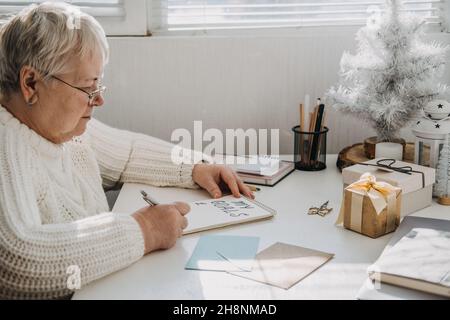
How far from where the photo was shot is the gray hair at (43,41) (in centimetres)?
115

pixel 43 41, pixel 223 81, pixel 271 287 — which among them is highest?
pixel 43 41

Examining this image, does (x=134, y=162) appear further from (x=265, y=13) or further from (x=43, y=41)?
(x=265, y=13)

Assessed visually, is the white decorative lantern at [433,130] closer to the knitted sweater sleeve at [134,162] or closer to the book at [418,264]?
the book at [418,264]

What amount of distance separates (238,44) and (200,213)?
790 millimetres

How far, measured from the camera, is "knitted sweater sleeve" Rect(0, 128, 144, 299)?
0.99m

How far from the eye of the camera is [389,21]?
163 cm

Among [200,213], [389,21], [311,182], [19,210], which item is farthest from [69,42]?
[389,21]

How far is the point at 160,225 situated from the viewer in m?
1.15

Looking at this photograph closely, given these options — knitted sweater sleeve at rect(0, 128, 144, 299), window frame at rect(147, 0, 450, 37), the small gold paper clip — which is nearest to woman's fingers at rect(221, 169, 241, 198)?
the small gold paper clip

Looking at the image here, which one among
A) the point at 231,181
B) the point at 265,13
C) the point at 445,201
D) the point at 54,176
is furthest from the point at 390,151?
the point at 54,176

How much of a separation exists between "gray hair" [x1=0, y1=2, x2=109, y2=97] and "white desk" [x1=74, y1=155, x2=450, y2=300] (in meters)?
0.46

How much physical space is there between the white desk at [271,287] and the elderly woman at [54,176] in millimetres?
36

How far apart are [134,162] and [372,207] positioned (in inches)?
28.3
